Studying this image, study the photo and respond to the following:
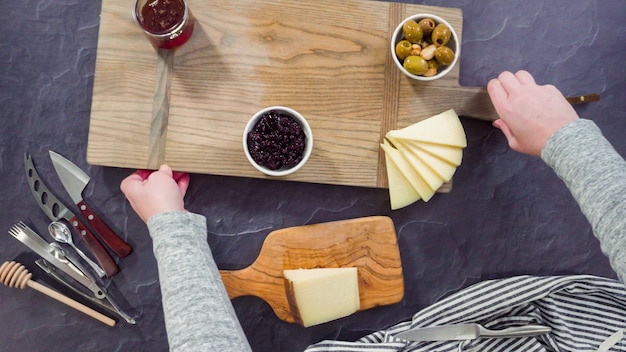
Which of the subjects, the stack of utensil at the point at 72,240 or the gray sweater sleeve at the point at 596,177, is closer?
the gray sweater sleeve at the point at 596,177

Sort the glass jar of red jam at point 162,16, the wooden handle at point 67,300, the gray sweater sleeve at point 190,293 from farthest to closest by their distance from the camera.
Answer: the wooden handle at point 67,300
the glass jar of red jam at point 162,16
the gray sweater sleeve at point 190,293

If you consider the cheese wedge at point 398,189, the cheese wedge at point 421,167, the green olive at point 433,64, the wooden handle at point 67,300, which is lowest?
the wooden handle at point 67,300

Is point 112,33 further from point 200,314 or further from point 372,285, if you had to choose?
point 372,285

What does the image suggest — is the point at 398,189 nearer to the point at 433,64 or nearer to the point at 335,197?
the point at 335,197

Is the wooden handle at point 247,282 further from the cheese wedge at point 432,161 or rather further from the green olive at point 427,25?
the green olive at point 427,25

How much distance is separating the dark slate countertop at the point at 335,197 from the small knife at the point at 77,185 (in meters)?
0.03

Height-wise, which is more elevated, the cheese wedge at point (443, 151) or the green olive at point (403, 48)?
the green olive at point (403, 48)

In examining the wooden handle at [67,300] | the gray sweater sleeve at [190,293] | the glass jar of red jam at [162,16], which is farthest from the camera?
the wooden handle at [67,300]

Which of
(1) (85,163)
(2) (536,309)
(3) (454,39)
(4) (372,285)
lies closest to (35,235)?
(1) (85,163)

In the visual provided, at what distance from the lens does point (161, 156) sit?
4.22 ft

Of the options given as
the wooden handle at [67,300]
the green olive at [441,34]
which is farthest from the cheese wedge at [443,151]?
the wooden handle at [67,300]

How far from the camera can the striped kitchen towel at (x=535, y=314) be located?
1.30m

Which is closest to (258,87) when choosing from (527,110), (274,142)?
(274,142)

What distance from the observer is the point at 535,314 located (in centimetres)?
133
